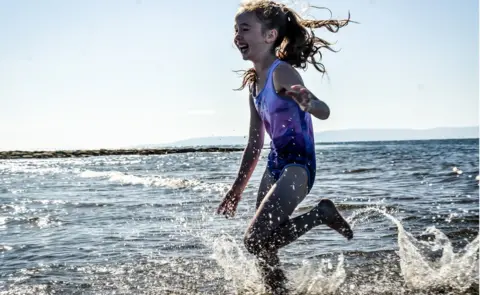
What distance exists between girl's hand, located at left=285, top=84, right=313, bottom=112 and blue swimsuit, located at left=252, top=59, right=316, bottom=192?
0.46 metres

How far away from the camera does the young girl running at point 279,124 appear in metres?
3.66

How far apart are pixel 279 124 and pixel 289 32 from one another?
751 millimetres

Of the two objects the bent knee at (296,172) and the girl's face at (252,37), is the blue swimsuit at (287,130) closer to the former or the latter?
the bent knee at (296,172)

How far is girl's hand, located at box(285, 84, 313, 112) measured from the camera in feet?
10.5

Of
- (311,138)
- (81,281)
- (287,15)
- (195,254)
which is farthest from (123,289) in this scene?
(287,15)

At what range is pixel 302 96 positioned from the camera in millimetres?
3240

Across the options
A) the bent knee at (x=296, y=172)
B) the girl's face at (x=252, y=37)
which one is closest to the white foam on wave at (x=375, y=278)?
the bent knee at (x=296, y=172)

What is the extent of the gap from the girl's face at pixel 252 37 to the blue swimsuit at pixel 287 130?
198mm

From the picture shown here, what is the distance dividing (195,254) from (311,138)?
2362 mm

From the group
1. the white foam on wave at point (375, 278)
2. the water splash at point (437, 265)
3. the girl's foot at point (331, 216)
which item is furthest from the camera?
the water splash at point (437, 265)

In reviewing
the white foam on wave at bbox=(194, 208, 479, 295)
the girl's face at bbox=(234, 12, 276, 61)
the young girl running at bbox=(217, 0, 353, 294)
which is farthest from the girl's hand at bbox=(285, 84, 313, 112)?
the white foam on wave at bbox=(194, 208, 479, 295)

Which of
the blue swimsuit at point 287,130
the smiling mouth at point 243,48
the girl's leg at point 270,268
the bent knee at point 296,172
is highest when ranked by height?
the smiling mouth at point 243,48

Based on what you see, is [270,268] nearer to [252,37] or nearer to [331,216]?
[331,216]

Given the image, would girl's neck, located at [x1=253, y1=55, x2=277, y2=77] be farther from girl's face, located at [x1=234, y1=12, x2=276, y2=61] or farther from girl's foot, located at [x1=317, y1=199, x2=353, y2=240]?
girl's foot, located at [x1=317, y1=199, x2=353, y2=240]
